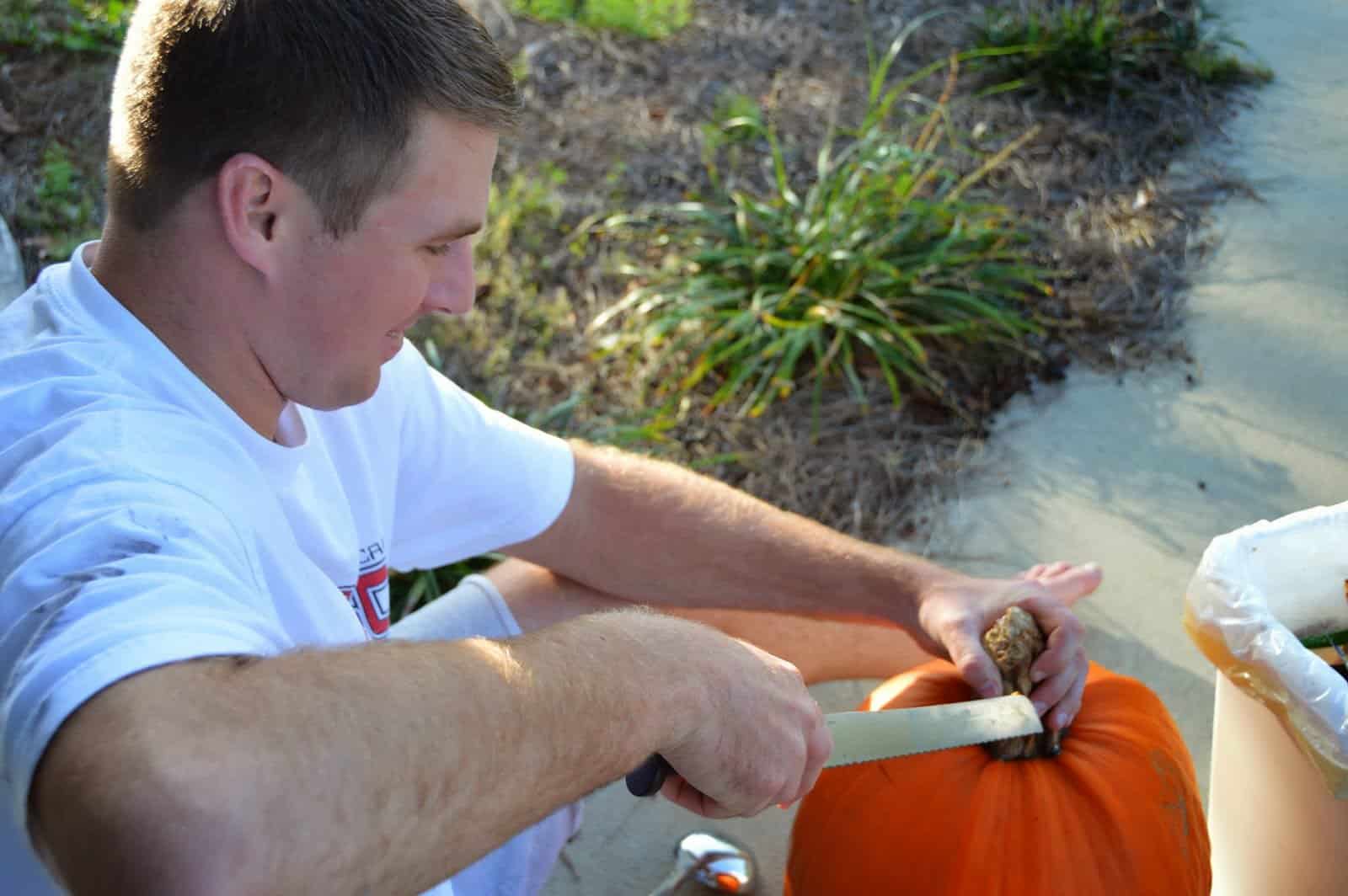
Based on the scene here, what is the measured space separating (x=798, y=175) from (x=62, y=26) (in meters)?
2.54

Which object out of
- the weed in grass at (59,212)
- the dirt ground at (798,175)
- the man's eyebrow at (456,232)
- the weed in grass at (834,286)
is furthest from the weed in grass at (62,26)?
the man's eyebrow at (456,232)

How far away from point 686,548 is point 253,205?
1.05 metres

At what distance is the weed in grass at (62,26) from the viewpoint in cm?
433

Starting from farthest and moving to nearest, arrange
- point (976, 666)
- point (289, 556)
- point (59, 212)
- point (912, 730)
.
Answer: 1. point (59, 212)
2. point (976, 666)
3. point (912, 730)
4. point (289, 556)

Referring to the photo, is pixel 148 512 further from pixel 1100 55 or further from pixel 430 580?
pixel 1100 55

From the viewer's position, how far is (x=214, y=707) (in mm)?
1038

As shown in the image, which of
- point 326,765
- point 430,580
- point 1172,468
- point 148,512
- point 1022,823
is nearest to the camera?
point 326,765

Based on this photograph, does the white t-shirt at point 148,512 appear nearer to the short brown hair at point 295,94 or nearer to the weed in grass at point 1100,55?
the short brown hair at point 295,94

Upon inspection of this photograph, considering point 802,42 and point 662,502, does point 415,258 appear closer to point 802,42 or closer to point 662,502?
point 662,502

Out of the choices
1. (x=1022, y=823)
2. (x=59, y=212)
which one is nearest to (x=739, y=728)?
(x=1022, y=823)

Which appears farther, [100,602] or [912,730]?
[912,730]

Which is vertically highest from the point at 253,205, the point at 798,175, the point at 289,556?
the point at 253,205

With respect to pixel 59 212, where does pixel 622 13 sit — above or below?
above

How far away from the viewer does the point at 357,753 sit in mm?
1069
